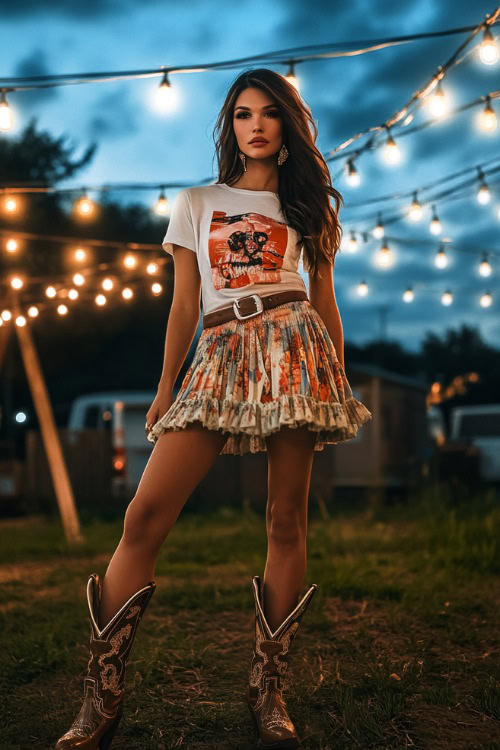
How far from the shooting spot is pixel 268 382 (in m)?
2.40

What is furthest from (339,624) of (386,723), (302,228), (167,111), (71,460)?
(71,460)

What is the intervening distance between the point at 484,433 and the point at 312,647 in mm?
12018

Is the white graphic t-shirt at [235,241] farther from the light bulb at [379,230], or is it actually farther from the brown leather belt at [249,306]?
the light bulb at [379,230]

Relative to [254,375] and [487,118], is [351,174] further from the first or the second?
[254,375]

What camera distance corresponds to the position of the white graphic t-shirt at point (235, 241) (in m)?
2.52

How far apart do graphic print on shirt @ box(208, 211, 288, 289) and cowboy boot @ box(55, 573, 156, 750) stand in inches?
38.9

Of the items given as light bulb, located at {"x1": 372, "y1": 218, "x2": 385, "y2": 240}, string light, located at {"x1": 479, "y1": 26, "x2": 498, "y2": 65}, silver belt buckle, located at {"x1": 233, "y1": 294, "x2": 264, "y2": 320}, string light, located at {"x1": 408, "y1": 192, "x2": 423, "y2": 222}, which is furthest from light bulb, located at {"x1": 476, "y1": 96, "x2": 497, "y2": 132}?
silver belt buckle, located at {"x1": 233, "y1": 294, "x2": 264, "y2": 320}

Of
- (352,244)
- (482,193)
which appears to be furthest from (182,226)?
(352,244)

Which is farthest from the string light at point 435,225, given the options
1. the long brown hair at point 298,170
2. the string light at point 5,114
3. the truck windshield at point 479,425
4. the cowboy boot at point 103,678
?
the truck windshield at point 479,425

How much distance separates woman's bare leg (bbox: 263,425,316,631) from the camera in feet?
8.08

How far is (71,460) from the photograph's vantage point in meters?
11.5

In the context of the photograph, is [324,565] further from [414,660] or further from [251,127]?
[251,127]

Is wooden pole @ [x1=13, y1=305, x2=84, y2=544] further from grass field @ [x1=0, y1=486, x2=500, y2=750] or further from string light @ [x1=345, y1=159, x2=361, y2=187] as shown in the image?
string light @ [x1=345, y1=159, x2=361, y2=187]

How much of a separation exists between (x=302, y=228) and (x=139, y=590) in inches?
48.2
